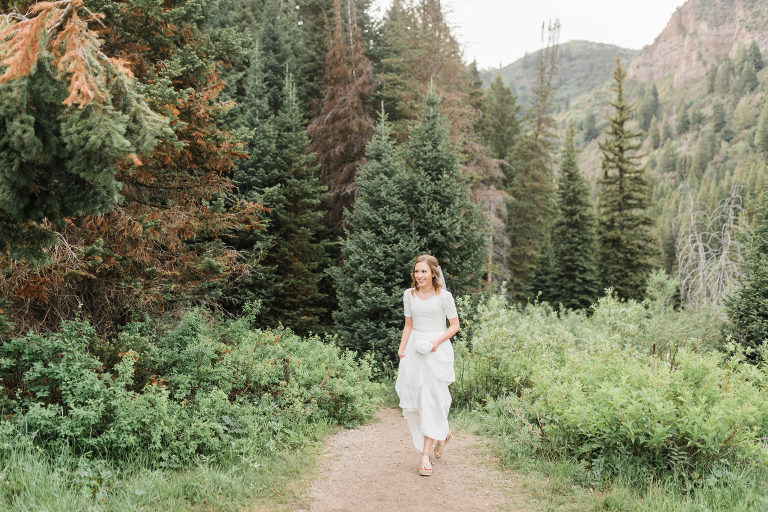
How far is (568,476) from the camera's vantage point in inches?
189

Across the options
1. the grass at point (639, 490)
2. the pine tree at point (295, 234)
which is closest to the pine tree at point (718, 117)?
the pine tree at point (295, 234)

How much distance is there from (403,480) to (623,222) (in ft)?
88.1

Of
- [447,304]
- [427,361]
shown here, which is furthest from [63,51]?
[427,361]

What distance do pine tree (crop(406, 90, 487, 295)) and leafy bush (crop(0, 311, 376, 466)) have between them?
561 cm

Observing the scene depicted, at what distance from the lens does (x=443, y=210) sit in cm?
1225

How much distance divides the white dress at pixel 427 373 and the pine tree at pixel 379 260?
5902 mm

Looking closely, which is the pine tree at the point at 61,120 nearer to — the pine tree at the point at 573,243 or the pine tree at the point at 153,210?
the pine tree at the point at 153,210

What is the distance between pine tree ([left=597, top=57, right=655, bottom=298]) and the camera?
2681 cm

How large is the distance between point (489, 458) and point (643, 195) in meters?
26.6

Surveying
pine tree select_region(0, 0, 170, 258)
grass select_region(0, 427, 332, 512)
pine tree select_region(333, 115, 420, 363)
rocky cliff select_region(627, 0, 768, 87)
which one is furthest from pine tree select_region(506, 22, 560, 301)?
rocky cliff select_region(627, 0, 768, 87)

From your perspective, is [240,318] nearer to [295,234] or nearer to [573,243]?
[295,234]

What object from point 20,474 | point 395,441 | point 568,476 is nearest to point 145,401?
point 20,474

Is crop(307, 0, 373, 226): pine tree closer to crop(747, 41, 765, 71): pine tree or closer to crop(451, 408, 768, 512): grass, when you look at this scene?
crop(451, 408, 768, 512): grass

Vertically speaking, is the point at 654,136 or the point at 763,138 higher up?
the point at 654,136
